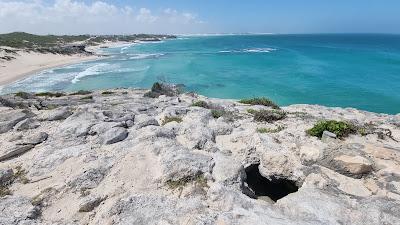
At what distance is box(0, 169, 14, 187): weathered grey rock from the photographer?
31.3 ft

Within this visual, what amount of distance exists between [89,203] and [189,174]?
9.03ft

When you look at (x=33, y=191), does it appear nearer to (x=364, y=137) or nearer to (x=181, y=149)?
(x=181, y=149)

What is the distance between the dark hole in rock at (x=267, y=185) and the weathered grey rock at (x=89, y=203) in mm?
4565

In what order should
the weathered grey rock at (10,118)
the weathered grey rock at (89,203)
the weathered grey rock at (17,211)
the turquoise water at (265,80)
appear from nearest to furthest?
1. the weathered grey rock at (17,211)
2. the weathered grey rock at (89,203)
3. the weathered grey rock at (10,118)
4. the turquoise water at (265,80)

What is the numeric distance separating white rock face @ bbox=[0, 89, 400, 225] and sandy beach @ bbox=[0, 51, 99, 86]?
42.8 m

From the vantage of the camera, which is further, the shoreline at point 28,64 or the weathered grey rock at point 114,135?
the shoreline at point 28,64

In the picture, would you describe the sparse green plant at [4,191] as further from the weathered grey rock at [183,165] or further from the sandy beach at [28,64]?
the sandy beach at [28,64]

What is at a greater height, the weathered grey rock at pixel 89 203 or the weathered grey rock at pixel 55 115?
the weathered grey rock at pixel 55 115

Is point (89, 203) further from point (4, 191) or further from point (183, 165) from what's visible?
point (183, 165)

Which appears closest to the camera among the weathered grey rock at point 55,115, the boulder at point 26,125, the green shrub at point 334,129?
the green shrub at point 334,129

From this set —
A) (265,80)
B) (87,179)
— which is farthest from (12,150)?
(265,80)

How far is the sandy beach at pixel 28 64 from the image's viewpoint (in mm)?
53578

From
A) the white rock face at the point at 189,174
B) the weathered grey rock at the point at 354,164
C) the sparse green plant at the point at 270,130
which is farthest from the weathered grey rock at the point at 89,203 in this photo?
the weathered grey rock at the point at 354,164

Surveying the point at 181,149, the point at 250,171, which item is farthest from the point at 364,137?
the point at 181,149
